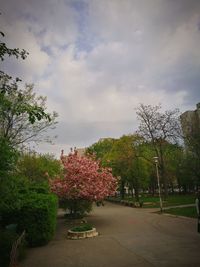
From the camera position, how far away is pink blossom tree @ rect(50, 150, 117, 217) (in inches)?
912

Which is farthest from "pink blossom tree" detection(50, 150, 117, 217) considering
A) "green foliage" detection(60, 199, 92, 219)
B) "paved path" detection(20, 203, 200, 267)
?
"paved path" detection(20, 203, 200, 267)

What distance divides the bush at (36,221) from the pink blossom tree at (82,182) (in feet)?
22.4

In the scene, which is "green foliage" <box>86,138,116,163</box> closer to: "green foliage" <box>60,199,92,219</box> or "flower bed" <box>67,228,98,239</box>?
"green foliage" <box>60,199,92,219</box>

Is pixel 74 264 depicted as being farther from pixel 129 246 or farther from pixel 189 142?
pixel 189 142

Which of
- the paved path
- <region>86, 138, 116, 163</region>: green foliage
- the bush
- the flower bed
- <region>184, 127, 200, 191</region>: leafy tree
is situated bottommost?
the paved path

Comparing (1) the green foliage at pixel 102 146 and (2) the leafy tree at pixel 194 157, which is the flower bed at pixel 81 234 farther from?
(1) the green foliage at pixel 102 146

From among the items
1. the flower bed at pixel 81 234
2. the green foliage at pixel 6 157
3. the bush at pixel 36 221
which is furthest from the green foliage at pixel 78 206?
the green foliage at pixel 6 157

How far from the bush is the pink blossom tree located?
682cm

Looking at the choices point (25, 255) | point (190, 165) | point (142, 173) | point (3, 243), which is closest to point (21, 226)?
point (25, 255)

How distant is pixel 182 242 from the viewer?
13695 millimetres

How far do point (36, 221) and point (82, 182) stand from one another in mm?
7709

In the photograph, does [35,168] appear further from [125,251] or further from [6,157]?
A: [6,157]

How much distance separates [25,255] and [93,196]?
1059 centimetres

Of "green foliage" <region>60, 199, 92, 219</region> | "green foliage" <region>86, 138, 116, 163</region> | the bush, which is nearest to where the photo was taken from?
the bush
